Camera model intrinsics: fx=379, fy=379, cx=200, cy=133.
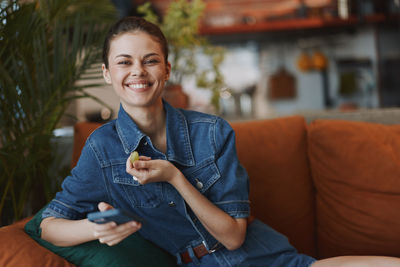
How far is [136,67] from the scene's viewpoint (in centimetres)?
106

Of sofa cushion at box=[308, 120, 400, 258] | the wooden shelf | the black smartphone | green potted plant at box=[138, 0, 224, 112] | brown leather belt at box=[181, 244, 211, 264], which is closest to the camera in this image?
the black smartphone

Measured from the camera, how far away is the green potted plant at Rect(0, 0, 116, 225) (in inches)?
60.4

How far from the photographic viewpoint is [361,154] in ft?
5.04

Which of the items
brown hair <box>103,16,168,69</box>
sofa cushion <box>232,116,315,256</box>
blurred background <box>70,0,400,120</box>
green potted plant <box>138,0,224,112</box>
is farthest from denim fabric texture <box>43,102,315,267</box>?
blurred background <box>70,0,400,120</box>

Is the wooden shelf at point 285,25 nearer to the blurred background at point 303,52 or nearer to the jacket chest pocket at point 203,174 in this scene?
the blurred background at point 303,52

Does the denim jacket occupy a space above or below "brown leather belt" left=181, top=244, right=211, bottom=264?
above

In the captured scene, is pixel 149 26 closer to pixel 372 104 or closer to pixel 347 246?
pixel 347 246

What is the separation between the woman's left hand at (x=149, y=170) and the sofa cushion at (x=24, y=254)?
1.14 ft

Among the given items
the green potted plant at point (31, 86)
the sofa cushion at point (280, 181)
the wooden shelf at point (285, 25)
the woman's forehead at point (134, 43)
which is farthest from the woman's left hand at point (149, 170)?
the wooden shelf at point (285, 25)

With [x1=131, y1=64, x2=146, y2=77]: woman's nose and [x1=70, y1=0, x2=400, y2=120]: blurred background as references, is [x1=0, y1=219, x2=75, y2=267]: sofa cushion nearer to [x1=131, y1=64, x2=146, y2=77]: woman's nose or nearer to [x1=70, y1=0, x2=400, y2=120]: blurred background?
[x1=131, y1=64, x2=146, y2=77]: woman's nose

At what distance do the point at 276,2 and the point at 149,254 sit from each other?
6.60 m

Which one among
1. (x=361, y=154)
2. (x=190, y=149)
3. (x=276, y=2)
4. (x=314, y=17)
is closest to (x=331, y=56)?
(x=314, y=17)

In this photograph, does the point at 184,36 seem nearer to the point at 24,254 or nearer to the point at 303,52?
the point at 24,254

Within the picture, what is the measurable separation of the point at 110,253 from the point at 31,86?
850 mm
